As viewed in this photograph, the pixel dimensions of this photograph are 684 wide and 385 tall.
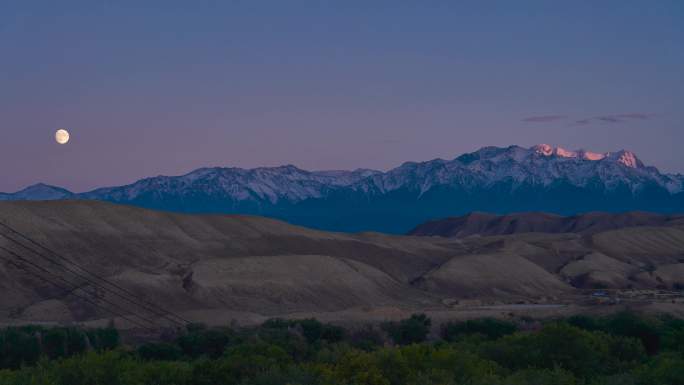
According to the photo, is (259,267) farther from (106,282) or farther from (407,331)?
(407,331)

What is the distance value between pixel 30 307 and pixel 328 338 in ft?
86.7

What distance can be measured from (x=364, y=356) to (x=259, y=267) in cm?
6498

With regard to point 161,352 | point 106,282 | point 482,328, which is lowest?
point 482,328

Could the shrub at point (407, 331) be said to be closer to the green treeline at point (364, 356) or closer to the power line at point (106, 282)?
the green treeline at point (364, 356)

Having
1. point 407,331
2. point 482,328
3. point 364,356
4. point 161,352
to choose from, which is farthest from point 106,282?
point 364,356

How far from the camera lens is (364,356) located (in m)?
32.0

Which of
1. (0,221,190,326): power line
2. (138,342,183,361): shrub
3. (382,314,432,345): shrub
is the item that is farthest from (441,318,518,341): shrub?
(0,221,190,326): power line

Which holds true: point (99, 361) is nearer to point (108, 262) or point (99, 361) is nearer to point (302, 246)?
point (108, 262)

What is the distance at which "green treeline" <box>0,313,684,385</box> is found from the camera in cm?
3152

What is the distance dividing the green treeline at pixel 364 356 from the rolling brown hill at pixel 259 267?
15234 mm

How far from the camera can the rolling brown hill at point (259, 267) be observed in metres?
79.9

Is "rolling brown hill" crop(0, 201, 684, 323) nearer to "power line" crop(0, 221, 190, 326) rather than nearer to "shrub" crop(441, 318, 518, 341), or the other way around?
"power line" crop(0, 221, 190, 326)

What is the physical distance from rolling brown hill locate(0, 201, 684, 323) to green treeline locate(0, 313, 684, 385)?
15234 mm

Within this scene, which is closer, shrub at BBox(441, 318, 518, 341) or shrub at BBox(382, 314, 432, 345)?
shrub at BBox(382, 314, 432, 345)
